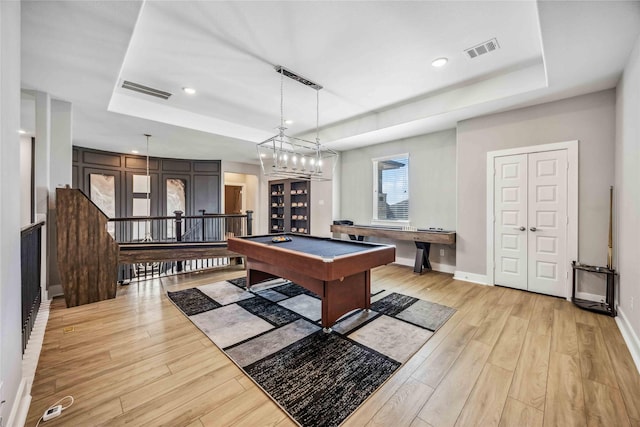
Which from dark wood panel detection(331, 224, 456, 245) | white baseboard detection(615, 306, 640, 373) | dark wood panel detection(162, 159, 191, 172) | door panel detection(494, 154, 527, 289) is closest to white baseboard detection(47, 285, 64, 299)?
dark wood panel detection(162, 159, 191, 172)

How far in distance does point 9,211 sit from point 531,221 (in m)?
5.46

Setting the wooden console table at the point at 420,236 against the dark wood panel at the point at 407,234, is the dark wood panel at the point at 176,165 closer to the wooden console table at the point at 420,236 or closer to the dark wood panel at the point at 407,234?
the dark wood panel at the point at 407,234

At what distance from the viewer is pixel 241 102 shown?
4.37m

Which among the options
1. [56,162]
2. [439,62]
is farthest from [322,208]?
[56,162]

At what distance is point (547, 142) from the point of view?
147 inches

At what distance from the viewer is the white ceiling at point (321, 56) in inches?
88.4

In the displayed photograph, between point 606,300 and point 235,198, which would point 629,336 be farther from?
point 235,198

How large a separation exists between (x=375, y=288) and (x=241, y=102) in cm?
370

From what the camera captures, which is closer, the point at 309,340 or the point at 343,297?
the point at 309,340

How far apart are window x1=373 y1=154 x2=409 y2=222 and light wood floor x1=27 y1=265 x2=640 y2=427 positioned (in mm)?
2959

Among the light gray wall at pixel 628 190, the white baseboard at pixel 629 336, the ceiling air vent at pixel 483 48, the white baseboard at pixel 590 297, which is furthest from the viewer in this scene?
the white baseboard at pixel 590 297

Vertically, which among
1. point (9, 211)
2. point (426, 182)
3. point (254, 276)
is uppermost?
point (426, 182)

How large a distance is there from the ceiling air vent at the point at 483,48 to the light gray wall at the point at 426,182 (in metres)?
2.09

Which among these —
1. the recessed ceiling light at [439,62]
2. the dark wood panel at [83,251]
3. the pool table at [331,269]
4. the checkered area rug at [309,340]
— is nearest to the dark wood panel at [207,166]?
the dark wood panel at [83,251]
